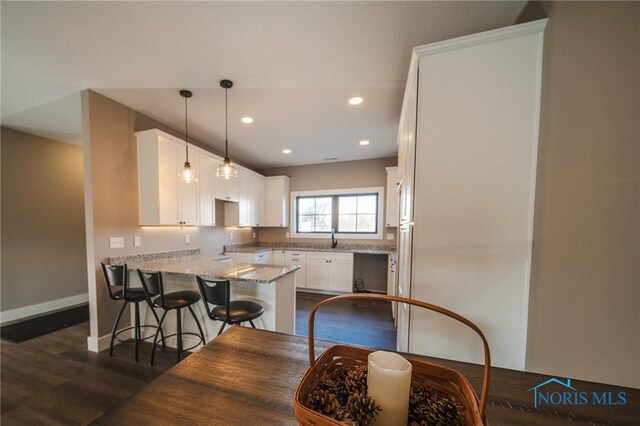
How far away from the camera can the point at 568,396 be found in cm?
57

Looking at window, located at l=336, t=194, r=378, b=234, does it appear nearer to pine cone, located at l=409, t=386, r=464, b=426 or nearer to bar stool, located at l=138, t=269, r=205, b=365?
bar stool, located at l=138, t=269, r=205, b=365

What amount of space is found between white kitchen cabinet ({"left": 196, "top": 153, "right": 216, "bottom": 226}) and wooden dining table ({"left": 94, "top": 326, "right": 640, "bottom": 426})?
2833 mm

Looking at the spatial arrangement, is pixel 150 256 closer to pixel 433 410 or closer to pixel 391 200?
pixel 433 410

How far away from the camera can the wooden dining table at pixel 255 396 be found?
495 millimetres

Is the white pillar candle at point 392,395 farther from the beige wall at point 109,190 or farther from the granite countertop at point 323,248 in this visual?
the granite countertop at point 323,248

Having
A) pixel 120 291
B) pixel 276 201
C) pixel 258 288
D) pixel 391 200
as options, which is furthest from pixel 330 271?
pixel 120 291

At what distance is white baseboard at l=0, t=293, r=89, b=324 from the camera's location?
288 centimetres

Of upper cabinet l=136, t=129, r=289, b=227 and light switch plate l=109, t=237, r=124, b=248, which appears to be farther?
upper cabinet l=136, t=129, r=289, b=227

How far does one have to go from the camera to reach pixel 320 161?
463 cm

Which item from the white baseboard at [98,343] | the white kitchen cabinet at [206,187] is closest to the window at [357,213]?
the white kitchen cabinet at [206,187]

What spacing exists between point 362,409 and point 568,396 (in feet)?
2.01

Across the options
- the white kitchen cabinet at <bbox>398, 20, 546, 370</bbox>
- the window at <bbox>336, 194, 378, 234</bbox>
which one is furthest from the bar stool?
the window at <bbox>336, 194, 378, 234</bbox>

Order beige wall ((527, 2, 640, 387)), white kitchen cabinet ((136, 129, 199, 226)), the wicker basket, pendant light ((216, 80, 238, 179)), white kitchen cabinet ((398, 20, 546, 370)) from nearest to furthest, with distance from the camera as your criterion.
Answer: the wicker basket, beige wall ((527, 2, 640, 387)), white kitchen cabinet ((398, 20, 546, 370)), pendant light ((216, 80, 238, 179)), white kitchen cabinet ((136, 129, 199, 226))

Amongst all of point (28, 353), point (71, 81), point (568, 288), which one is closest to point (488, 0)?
point (568, 288)
